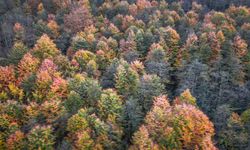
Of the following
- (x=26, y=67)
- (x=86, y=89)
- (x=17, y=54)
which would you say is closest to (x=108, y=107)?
(x=86, y=89)

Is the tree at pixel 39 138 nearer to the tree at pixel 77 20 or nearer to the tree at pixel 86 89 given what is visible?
the tree at pixel 86 89

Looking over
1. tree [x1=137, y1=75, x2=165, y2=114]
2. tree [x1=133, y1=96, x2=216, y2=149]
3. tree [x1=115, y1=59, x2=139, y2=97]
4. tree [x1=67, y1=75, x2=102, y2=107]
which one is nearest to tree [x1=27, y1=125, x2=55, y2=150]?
tree [x1=67, y1=75, x2=102, y2=107]

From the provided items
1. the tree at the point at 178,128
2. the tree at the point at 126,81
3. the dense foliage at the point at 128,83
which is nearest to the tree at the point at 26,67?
the dense foliage at the point at 128,83

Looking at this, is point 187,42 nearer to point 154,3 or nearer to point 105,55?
point 105,55

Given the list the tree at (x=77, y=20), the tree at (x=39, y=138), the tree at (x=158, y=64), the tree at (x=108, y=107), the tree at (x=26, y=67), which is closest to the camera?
the tree at (x=39, y=138)

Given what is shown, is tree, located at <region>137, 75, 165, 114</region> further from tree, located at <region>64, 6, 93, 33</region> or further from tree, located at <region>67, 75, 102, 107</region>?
tree, located at <region>64, 6, 93, 33</region>

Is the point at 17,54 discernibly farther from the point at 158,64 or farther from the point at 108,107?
the point at 108,107

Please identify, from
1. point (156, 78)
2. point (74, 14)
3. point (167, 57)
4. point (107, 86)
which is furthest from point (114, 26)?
point (156, 78)

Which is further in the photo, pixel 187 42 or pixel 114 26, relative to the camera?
pixel 114 26
